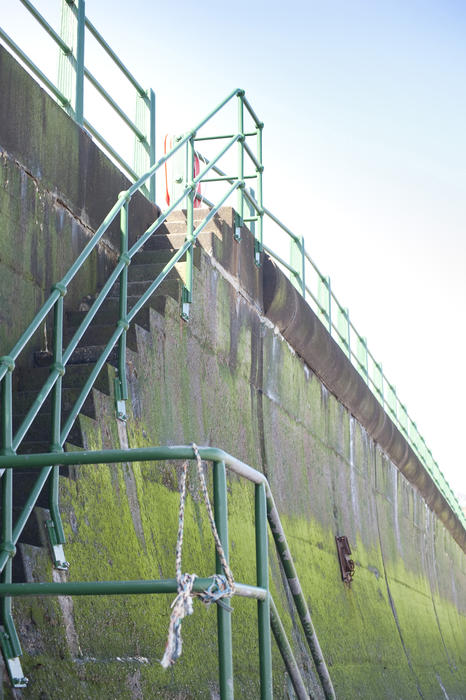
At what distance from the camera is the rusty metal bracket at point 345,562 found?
911 cm

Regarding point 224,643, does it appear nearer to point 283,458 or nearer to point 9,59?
point 9,59

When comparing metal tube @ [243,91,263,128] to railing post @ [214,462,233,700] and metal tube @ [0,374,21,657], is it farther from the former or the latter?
railing post @ [214,462,233,700]

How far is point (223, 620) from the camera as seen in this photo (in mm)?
2568

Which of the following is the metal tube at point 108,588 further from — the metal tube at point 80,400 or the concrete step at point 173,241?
the concrete step at point 173,241

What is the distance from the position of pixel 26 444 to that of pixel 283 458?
12.4 feet

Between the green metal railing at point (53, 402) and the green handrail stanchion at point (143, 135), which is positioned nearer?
the green metal railing at point (53, 402)

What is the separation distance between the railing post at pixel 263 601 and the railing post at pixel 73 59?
13.6 feet

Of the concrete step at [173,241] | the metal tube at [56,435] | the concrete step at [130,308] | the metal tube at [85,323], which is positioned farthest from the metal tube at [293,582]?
the concrete step at [173,241]

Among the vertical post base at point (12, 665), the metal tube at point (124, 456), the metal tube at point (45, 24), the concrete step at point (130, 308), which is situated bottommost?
the vertical post base at point (12, 665)

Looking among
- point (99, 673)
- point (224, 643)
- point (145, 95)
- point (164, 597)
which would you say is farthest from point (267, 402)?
point (224, 643)

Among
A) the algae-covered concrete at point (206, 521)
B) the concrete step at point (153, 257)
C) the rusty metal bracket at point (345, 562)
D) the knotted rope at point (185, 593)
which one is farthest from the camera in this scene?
the rusty metal bracket at point (345, 562)

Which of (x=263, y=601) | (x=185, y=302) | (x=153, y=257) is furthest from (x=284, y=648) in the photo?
(x=153, y=257)

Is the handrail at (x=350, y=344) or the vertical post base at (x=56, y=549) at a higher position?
the handrail at (x=350, y=344)

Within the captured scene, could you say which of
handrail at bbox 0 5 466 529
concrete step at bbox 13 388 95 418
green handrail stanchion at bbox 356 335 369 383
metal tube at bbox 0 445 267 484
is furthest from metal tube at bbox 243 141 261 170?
green handrail stanchion at bbox 356 335 369 383
